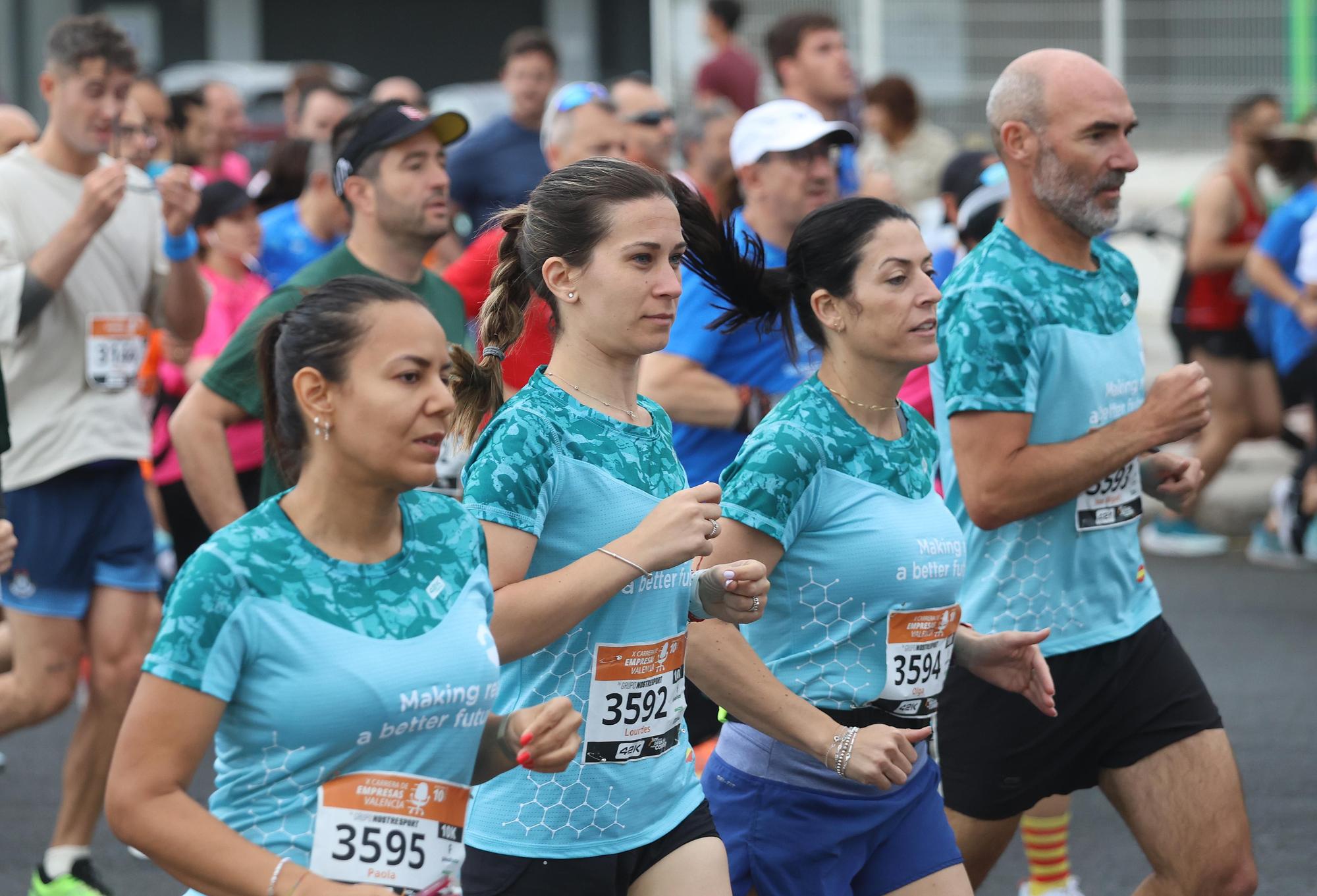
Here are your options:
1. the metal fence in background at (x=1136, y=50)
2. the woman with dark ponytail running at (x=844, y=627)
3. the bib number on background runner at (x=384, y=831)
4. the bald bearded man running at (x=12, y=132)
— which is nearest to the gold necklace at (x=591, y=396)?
the woman with dark ponytail running at (x=844, y=627)

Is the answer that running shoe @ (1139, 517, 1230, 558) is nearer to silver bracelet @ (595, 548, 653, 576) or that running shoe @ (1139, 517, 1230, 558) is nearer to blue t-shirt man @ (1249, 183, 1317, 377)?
blue t-shirt man @ (1249, 183, 1317, 377)

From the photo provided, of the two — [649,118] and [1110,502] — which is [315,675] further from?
[649,118]

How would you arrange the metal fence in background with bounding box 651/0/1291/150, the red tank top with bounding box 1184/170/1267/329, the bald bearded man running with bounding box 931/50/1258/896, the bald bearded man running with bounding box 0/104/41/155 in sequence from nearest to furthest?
the bald bearded man running with bounding box 931/50/1258/896, the bald bearded man running with bounding box 0/104/41/155, the red tank top with bounding box 1184/170/1267/329, the metal fence in background with bounding box 651/0/1291/150

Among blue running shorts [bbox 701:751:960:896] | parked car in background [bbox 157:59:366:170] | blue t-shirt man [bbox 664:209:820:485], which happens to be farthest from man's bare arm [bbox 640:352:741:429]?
parked car in background [bbox 157:59:366:170]

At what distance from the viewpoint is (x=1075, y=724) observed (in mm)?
3812

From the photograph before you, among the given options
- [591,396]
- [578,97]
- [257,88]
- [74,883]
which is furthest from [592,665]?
[257,88]

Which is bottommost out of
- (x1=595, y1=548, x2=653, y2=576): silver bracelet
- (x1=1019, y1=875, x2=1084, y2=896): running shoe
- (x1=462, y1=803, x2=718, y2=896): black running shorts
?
(x1=1019, y1=875, x2=1084, y2=896): running shoe

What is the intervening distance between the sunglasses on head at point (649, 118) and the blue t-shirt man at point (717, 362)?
2282 millimetres

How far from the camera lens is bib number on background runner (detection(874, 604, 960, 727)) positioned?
3.30 m

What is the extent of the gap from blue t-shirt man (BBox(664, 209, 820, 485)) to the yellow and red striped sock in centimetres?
123

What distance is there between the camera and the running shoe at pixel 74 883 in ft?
15.7

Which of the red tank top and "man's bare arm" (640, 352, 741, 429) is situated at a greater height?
"man's bare arm" (640, 352, 741, 429)

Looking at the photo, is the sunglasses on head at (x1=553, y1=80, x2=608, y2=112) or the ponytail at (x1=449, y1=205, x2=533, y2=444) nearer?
the ponytail at (x1=449, y1=205, x2=533, y2=444)

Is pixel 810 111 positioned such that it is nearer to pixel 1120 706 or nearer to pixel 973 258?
pixel 973 258
